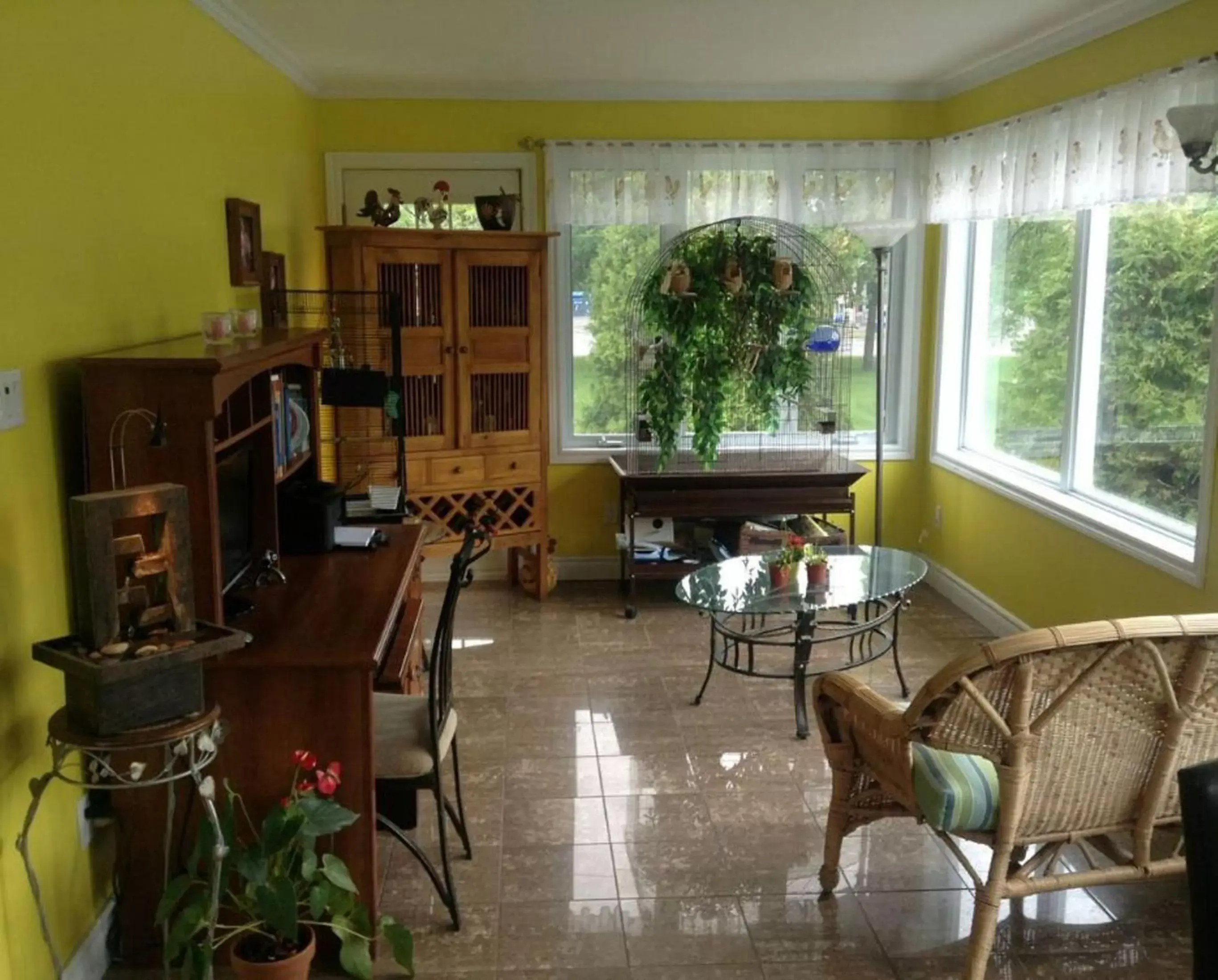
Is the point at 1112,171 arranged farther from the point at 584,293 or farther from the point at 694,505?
the point at 584,293

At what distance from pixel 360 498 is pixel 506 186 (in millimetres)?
1935

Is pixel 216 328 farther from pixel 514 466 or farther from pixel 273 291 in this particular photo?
pixel 514 466

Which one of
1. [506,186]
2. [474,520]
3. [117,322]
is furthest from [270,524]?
[506,186]

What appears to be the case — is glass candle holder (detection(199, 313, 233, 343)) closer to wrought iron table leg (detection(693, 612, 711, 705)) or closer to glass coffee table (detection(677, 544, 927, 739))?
glass coffee table (detection(677, 544, 927, 739))

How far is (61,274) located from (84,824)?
3.86 ft

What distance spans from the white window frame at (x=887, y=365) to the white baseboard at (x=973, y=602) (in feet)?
2.12

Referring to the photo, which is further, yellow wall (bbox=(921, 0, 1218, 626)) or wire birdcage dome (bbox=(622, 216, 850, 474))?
wire birdcage dome (bbox=(622, 216, 850, 474))

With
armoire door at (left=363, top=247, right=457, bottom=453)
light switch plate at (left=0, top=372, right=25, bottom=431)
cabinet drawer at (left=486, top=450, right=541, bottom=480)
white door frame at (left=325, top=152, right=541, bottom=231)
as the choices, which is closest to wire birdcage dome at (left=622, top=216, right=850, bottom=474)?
cabinet drawer at (left=486, top=450, right=541, bottom=480)

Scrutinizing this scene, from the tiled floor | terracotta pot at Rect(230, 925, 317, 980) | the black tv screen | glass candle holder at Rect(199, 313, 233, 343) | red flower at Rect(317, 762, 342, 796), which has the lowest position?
the tiled floor

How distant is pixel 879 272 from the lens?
462 cm

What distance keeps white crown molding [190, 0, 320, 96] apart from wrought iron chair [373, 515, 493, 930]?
6.47 feet

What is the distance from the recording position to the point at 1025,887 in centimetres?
234

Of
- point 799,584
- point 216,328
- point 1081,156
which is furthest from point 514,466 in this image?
point 1081,156

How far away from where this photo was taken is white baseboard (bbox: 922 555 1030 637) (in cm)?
469
